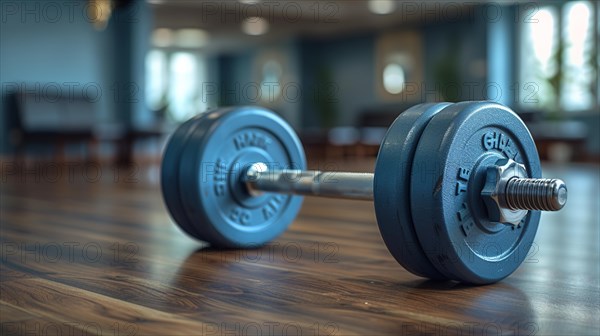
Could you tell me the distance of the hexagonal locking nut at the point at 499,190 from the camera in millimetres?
841

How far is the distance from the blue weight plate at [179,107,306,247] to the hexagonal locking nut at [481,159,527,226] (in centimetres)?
47

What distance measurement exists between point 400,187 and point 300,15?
316 inches

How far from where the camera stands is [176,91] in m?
12.2

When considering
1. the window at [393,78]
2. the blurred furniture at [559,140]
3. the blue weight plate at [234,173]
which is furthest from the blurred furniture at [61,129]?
the blue weight plate at [234,173]

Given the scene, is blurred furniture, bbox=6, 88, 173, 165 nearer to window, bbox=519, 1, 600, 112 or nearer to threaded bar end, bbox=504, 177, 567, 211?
window, bbox=519, 1, 600, 112

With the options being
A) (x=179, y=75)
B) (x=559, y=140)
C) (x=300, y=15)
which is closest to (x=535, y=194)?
(x=559, y=140)

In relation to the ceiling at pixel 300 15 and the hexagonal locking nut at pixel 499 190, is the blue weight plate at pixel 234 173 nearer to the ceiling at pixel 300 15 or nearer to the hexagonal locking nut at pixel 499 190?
the hexagonal locking nut at pixel 499 190

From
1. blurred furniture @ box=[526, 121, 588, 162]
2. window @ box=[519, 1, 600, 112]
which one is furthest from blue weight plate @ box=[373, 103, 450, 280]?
window @ box=[519, 1, 600, 112]

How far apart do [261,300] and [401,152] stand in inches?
9.4

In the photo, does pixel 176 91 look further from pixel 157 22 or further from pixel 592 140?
pixel 592 140

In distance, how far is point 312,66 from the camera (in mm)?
10664

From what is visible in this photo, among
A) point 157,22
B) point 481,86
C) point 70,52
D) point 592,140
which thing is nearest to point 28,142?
point 70,52

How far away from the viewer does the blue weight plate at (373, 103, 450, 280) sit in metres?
0.83

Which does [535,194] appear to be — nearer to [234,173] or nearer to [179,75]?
[234,173]
